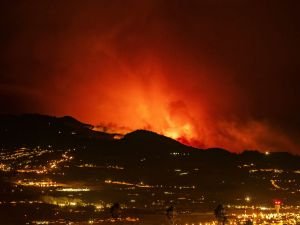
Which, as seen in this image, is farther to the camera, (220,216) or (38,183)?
(38,183)

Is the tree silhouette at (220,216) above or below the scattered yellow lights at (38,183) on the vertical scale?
below

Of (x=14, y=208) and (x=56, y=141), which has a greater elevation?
(x=56, y=141)

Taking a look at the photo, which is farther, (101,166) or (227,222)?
→ (101,166)

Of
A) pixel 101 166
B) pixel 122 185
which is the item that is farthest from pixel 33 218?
pixel 101 166

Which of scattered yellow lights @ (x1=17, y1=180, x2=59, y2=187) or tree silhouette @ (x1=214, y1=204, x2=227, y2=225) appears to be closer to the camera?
tree silhouette @ (x1=214, y1=204, x2=227, y2=225)

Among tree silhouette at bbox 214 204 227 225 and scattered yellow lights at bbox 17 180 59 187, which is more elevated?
scattered yellow lights at bbox 17 180 59 187

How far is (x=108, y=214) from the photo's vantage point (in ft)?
342

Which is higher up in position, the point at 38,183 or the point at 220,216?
the point at 38,183

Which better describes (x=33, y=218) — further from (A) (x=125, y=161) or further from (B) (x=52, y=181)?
(A) (x=125, y=161)

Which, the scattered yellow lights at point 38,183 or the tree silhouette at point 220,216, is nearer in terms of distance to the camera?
the tree silhouette at point 220,216

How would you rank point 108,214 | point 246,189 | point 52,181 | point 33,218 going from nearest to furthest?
point 33,218 → point 108,214 → point 52,181 → point 246,189

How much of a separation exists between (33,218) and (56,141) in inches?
3655

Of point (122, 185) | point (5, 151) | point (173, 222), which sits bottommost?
point (173, 222)

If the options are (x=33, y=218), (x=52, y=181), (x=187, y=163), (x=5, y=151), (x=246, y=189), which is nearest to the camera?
(x=33, y=218)
